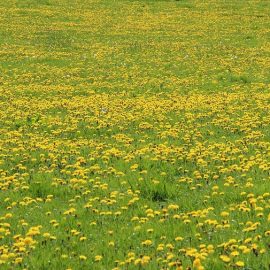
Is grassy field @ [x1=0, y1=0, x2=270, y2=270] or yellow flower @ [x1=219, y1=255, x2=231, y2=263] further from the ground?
yellow flower @ [x1=219, y1=255, x2=231, y2=263]

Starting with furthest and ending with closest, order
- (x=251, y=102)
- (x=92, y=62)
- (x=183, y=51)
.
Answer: (x=183, y=51)
(x=92, y=62)
(x=251, y=102)

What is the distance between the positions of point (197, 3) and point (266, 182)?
51205 mm

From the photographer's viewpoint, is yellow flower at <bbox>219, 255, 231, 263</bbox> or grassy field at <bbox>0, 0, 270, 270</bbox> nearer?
yellow flower at <bbox>219, 255, 231, 263</bbox>

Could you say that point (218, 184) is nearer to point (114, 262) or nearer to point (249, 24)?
point (114, 262)

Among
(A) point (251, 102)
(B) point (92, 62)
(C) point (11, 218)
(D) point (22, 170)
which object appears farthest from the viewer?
(B) point (92, 62)

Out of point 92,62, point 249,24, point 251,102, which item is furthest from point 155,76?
point 249,24

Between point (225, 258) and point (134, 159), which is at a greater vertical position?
point (225, 258)

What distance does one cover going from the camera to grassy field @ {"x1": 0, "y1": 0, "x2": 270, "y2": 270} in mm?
8383

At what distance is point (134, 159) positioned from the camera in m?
13.0

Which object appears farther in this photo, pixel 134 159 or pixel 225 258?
pixel 134 159

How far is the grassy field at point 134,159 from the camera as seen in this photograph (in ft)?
27.5

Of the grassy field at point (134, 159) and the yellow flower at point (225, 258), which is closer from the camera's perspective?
the yellow flower at point (225, 258)

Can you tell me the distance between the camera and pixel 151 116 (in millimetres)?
17594

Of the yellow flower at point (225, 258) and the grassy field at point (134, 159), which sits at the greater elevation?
the yellow flower at point (225, 258)
